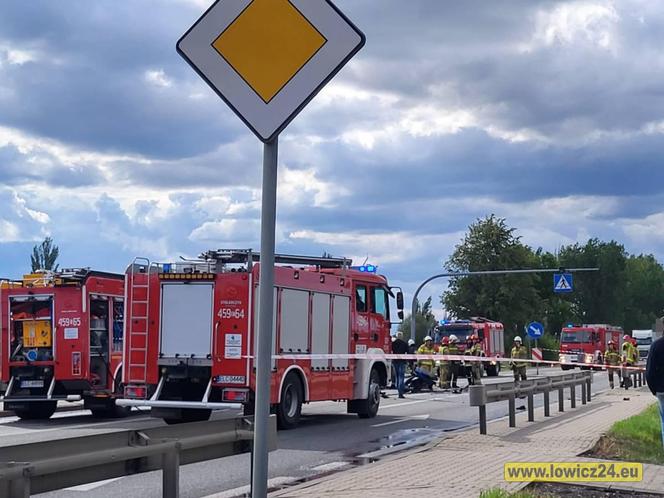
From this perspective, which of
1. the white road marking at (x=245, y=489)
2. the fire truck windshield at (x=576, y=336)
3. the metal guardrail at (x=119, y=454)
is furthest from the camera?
the fire truck windshield at (x=576, y=336)

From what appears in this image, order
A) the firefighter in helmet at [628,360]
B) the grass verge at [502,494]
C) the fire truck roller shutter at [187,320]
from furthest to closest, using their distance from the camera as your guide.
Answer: the firefighter in helmet at [628,360] < the fire truck roller shutter at [187,320] < the grass verge at [502,494]

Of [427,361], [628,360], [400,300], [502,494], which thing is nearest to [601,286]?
[628,360]

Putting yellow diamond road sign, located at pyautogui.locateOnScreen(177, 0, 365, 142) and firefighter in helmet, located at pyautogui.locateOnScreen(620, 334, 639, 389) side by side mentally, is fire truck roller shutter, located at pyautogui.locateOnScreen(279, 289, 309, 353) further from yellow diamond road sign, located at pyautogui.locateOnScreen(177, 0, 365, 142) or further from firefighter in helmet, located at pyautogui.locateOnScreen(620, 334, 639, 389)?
firefighter in helmet, located at pyautogui.locateOnScreen(620, 334, 639, 389)

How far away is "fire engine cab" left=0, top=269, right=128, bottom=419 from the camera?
18.2 metres

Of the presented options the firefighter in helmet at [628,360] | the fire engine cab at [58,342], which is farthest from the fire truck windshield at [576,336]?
the fire engine cab at [58,342]

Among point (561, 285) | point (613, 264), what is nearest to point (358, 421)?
point (561, 285)

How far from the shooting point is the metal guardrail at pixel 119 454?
4641 millimetres

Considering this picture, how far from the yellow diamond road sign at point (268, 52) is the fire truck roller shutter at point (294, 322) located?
40.5 feet

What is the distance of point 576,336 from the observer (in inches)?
2303

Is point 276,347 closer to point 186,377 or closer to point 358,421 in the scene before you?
point 186,377

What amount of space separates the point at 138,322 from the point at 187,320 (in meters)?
0.91

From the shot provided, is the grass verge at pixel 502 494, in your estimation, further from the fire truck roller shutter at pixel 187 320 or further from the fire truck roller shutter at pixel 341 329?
the fire truck roller shutter at pixel 341 329

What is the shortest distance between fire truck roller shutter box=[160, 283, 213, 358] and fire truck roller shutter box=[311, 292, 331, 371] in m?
2.19

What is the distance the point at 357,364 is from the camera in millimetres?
19141
